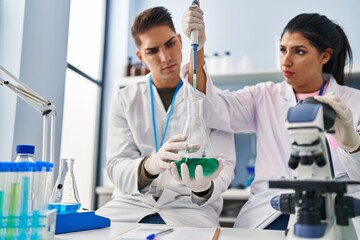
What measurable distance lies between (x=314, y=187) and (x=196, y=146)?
433 mm

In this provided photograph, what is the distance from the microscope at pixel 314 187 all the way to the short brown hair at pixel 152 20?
3.52 ft

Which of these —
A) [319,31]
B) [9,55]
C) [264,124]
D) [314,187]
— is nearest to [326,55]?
[319,31]

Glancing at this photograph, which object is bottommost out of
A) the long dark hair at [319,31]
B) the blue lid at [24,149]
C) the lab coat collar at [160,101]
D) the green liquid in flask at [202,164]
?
the green liquid in flask at [202,164]

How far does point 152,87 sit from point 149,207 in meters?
0.57

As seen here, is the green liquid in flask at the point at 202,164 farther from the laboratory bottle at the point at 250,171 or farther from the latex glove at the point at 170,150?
the laboratory bottle at the point at 250,171

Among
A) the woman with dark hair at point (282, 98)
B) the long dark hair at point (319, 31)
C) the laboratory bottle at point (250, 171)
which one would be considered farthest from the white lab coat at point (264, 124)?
the laboratory bottle at point (250, 171)

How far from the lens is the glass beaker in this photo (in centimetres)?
104

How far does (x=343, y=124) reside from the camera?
1046mm

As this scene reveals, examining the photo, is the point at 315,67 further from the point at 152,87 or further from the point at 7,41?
the point at 7,41

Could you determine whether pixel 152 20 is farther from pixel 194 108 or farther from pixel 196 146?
pixel 196 146

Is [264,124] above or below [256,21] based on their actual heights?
below

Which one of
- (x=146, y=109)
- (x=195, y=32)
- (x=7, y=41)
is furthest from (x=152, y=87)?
(x=7, y=41)

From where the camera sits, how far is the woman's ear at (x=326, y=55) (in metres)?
1.61

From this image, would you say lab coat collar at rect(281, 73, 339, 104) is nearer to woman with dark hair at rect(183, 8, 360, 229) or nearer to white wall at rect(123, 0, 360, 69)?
woman with dark hair at rect(183, 8, 360, 229)
